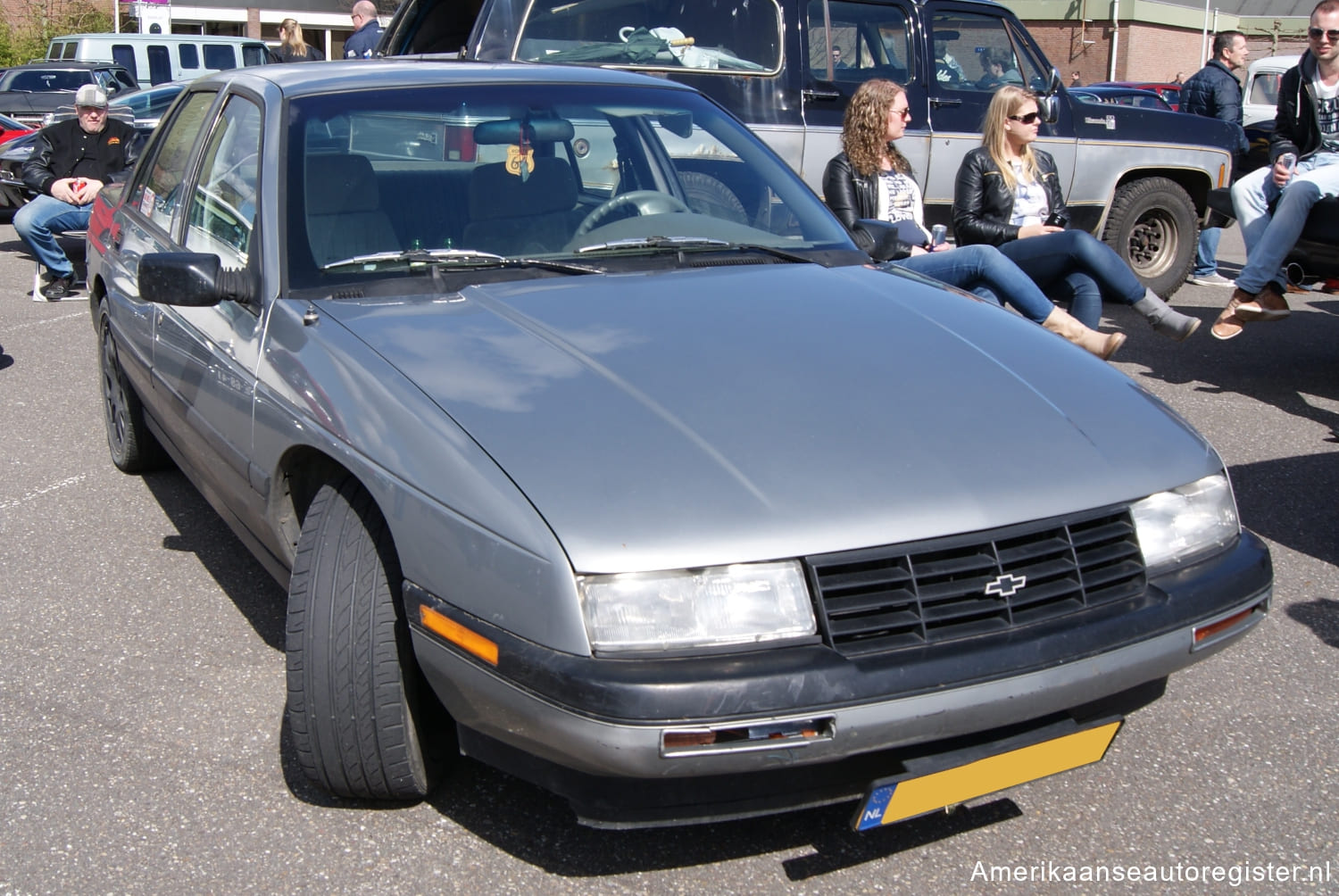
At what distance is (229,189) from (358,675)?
173cm

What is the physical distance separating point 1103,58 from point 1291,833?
150ft

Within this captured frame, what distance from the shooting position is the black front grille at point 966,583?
224 centimetres

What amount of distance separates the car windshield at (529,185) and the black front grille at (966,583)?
1375 millimetres

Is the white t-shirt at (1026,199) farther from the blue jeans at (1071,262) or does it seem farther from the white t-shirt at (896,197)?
the blue jeans at (1071,262)

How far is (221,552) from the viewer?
4285mm

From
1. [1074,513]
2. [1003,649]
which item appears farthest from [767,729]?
[1074,513]

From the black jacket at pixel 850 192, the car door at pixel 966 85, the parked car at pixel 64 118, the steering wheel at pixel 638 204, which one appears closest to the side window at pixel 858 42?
the car door at pixel 966 85

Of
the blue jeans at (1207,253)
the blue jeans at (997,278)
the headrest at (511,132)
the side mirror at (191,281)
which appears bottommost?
the blue jeans at (1207,253)

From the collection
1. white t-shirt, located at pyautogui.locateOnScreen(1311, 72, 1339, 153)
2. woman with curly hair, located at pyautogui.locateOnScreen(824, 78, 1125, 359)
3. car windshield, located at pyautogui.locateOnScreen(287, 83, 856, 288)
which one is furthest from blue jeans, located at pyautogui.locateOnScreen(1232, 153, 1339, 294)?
car windshield, located at pyautogui.locateOnScreen(287, 83, 856, 288)

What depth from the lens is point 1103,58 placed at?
144 feet

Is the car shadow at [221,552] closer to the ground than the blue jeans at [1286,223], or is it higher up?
closer to the ground

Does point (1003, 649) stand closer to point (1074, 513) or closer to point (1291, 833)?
point (1074, 513)

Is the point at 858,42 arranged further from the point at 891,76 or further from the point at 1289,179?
the point at 1289,179

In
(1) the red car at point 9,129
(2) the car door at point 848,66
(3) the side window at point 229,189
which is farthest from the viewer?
(1) the red car at point 9,129
